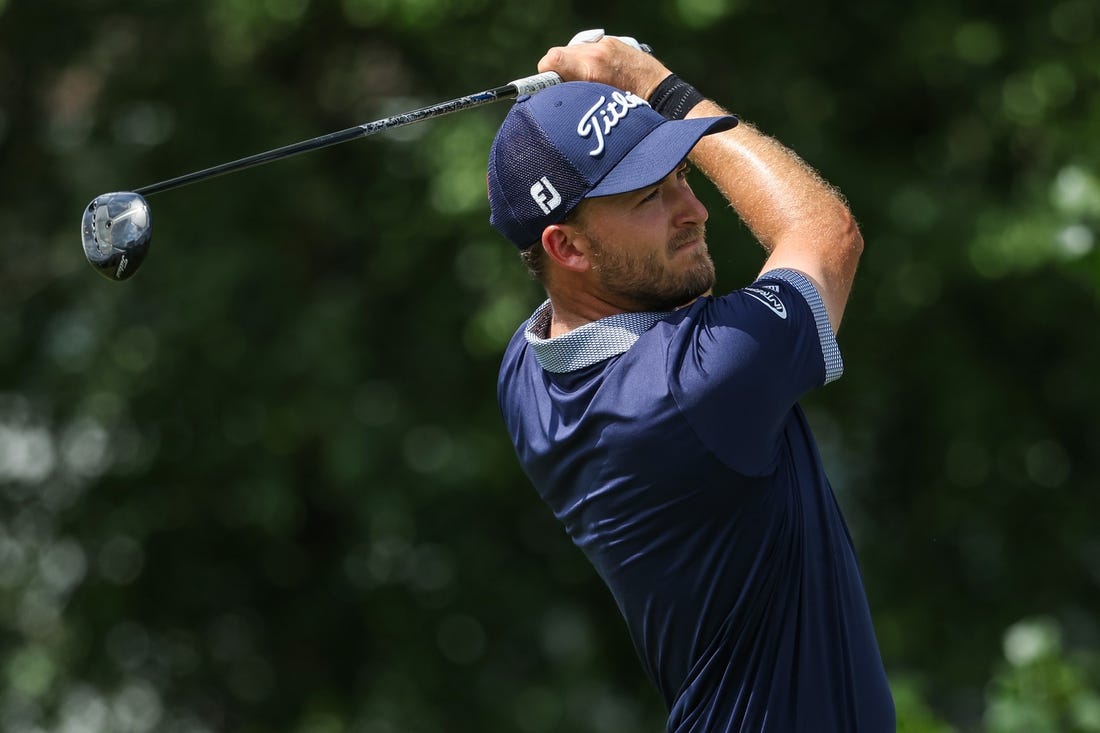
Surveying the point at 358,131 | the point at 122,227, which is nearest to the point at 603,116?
the point at 358,131

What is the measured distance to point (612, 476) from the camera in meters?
2.40

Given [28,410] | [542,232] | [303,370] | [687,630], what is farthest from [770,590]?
[28,410]

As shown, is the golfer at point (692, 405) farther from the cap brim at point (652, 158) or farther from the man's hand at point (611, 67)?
the man's hand at point (611, 67)

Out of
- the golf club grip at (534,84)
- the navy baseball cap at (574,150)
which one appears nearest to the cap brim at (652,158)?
the navy baseball cap at (574,150)

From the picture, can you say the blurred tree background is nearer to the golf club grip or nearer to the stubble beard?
the golf club grip

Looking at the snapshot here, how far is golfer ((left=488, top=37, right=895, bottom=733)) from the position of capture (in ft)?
7.47

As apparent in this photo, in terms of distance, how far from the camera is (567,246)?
8.07ft

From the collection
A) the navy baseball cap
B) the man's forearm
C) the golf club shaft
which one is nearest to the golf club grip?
the golf club shaft

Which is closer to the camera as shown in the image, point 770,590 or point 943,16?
point 770,590

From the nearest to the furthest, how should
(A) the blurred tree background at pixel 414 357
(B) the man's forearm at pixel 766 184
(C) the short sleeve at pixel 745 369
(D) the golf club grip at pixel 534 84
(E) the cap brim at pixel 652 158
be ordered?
(C) the short sleeve at pixel 745 369 → (E) the cap brim at pixel 652 158 → (B) the man's forearm at pixel 766 184 → (D) the golf club grip at pixel 534 84 → (A) the blurred tree background at pixel 414 357

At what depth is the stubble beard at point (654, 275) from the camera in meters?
2.42

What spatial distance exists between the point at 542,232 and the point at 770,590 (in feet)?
2.19

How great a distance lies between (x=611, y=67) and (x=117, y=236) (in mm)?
920

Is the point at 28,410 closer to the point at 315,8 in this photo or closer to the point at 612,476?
the point at 315,8
